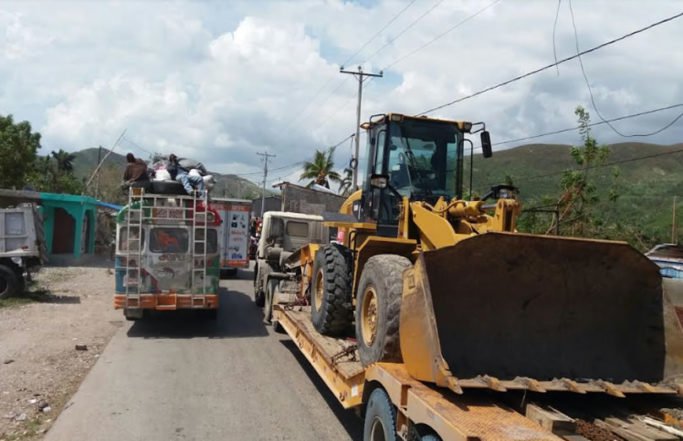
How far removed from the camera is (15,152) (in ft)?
102

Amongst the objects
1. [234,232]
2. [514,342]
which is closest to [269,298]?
[514,342]

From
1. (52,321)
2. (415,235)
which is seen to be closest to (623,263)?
(415,235)

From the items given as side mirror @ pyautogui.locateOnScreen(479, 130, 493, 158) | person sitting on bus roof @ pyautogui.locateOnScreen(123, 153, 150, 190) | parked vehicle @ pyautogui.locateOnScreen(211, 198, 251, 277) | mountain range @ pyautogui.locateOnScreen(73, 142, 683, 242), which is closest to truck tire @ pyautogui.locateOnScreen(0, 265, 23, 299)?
person sitting on bus roof @ pyautogui.locateOnScreen(123, 153, 150, 190)

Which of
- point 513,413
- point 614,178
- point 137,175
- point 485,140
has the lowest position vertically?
point 513,413

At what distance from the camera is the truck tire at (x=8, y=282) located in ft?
50.2

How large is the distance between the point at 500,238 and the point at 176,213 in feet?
27.8

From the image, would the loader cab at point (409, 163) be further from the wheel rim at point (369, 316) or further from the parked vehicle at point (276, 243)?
the parked vehicle at point (276, 243)

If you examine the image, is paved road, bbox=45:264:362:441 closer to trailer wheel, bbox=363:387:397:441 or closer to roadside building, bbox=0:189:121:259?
trailer wheel, bbox=363:387:397:441

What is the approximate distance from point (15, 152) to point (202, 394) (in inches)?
1092

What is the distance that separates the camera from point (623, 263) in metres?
5.11

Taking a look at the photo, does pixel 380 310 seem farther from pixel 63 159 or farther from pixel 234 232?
pixel 63 159

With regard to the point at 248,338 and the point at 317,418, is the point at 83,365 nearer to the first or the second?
the point at 248,338

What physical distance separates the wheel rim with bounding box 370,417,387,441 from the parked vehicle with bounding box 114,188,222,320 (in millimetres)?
7319

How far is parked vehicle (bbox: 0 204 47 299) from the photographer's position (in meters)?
15.4
